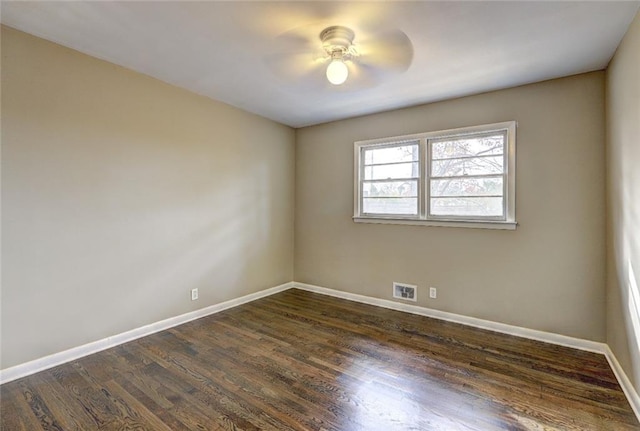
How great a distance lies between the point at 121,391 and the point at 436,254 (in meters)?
3.13

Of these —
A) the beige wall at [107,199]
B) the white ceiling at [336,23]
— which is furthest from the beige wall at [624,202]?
the beige wall at [107,199]

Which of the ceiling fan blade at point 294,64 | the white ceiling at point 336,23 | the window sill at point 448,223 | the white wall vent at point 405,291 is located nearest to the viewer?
the white ceiling at point 336,23

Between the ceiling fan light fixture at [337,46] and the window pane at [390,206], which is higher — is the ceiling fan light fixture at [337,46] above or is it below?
above

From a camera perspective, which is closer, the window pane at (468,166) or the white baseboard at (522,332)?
the white baseboard at (522,332)

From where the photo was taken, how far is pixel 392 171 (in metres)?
3.86

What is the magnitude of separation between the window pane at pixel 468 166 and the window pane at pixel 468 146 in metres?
0.06

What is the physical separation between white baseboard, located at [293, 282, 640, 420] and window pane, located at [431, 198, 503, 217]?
1126 mm

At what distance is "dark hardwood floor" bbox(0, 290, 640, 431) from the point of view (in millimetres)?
1800

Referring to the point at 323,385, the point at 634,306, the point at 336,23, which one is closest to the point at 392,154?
the point at 336,23

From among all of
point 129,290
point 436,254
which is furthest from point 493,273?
point 129,290

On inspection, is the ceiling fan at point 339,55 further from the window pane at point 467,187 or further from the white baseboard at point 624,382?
the white baseboard at point 624,382

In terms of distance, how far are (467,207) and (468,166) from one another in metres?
0.45

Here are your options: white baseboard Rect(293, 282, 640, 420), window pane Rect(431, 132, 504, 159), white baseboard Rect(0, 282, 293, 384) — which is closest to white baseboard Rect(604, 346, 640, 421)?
white baseboard Rect(293, 282, 640, 420)

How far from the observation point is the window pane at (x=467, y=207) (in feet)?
10.3
